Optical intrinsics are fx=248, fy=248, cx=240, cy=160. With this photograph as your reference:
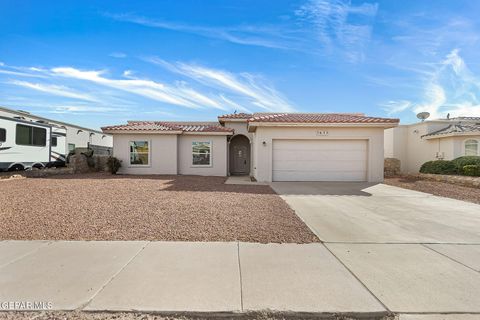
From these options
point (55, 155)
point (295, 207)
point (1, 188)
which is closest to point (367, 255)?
point (295, 207)

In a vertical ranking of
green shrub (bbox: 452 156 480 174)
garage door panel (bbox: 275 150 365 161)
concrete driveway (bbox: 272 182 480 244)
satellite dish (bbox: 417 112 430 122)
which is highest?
satellite dish (bbox: 417 112 430 122)

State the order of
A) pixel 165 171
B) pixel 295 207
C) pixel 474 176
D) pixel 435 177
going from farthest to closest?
pixel 165 171
pixel 435 177
pixel 474 176
pixel 295 207

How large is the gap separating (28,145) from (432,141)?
25817 millimetres

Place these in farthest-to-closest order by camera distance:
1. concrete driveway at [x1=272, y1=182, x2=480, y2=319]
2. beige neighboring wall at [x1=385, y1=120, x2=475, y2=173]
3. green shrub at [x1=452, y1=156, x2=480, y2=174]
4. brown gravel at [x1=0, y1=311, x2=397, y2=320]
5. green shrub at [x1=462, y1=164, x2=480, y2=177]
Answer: beige neighboring wall at [x1=385, y1=120, x2=475, y2=173], green shrub at [x1=452, y1=156, x2=480, y2=174], green shrub at [x1=462, y1=164, x2=480, y2=177], concrete driveway at [x1=272, y1=182, x2=480, y2=319], brown gravel at [x1=0, y1=311, x2=397, y2=320]

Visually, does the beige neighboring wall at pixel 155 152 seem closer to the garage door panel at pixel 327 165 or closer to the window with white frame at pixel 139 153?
the window with white frame at pixel 139 153

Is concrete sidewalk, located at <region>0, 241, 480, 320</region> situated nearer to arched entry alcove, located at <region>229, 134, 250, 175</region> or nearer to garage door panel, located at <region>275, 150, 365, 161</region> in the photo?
garage door panel, located at <region>275, 150, 365, 161</region>

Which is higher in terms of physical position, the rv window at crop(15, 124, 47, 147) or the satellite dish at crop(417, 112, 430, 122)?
the satellite dish at crop(417, 112, 430, 122)

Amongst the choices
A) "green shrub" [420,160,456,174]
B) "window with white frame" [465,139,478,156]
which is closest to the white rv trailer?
"green shrub" [420,160,456,174]

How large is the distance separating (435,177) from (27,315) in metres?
18.0

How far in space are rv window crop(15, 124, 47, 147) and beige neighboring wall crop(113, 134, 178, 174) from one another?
442 cm

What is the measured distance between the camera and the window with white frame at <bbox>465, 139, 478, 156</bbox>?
51.2 feet

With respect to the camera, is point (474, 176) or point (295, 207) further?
point (474, 176)

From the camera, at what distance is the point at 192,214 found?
621 cm

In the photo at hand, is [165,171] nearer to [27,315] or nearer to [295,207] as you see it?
[295,207]
